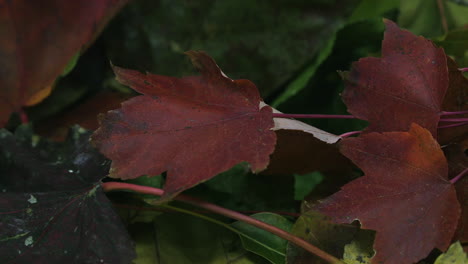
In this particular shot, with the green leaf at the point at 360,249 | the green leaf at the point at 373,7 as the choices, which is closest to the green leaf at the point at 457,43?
the green leaf at the point at 373,7

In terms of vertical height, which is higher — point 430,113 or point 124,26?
point 430,113

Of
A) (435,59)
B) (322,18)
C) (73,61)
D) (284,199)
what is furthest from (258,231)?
(322,18)

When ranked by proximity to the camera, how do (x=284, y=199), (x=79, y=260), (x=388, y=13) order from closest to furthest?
→ (x=79, y=260) → (x=284, y=199) → (x=388, y=13)

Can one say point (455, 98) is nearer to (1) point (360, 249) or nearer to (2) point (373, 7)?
(1) point (360, 249)

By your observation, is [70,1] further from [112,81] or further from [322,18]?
[322,18]

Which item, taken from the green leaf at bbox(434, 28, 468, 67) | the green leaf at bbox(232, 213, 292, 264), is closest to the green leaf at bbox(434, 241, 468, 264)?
the green leaf at bbox(232, 213, 292, 264)

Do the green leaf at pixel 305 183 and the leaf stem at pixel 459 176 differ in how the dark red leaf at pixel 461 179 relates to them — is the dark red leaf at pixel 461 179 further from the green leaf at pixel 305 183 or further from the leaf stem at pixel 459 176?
the green leaf at pixel 305 183
